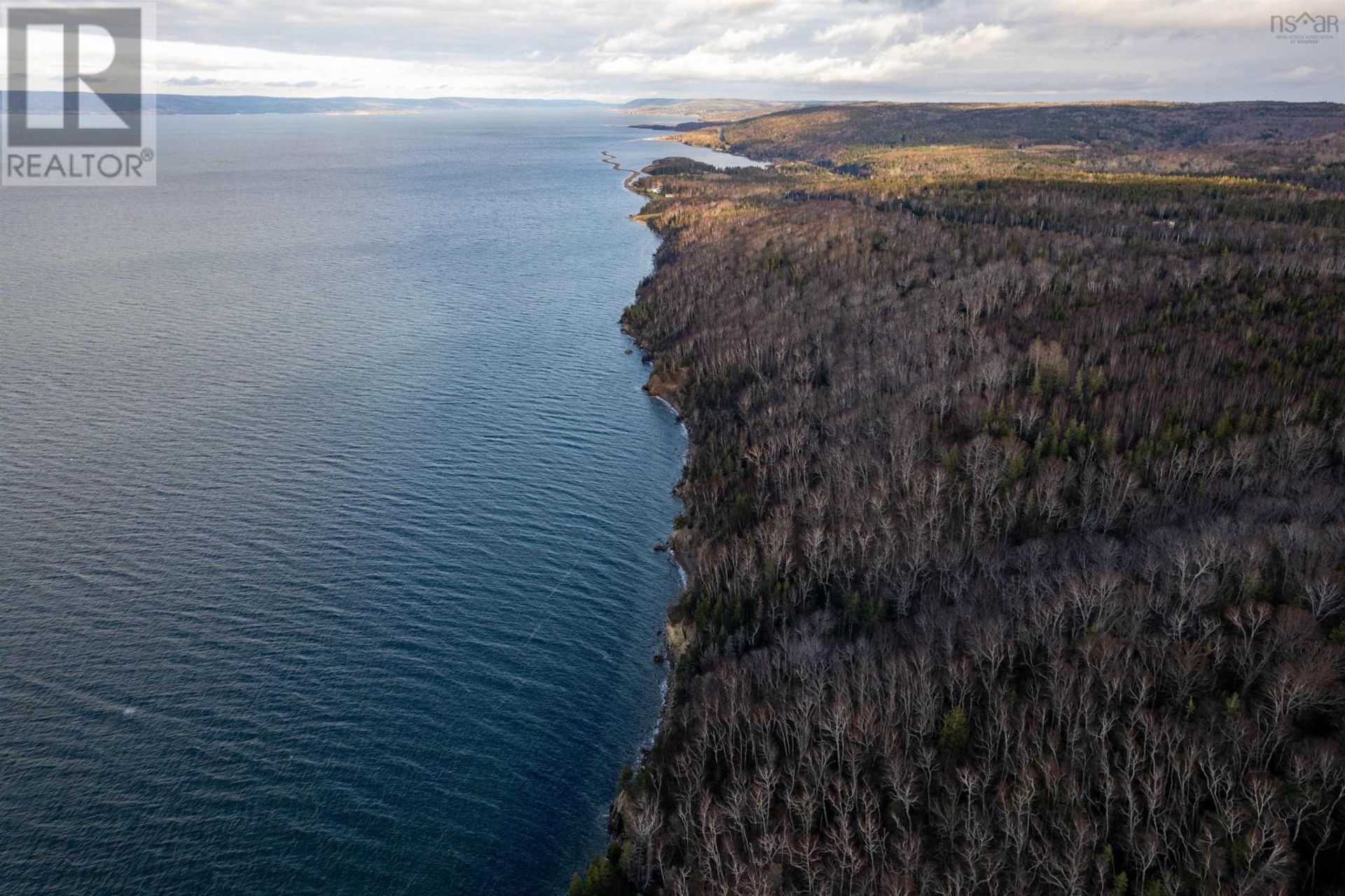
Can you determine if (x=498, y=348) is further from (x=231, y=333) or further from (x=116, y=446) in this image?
(x=116, y=446)

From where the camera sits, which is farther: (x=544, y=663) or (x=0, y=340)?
(x=0, y=340)

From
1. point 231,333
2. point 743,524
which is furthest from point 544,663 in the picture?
point 231,333

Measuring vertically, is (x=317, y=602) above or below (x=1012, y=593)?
below

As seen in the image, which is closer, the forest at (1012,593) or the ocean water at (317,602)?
the forest at (1012,593)

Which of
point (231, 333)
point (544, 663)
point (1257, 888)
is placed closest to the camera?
point (1257, 888)

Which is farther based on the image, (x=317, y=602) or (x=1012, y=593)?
(x=317, y=602)
